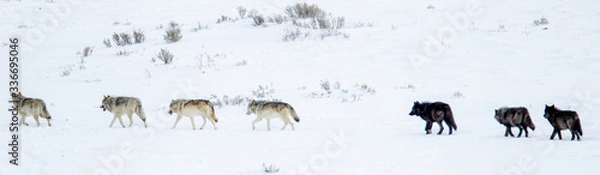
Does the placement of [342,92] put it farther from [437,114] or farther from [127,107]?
[127,107]

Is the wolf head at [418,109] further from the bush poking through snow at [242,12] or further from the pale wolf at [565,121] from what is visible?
the bush poking through snow at [242,12]

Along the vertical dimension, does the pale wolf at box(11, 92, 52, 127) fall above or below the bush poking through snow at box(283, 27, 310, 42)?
below

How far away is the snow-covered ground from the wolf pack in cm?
28

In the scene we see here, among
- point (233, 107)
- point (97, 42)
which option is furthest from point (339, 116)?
point (97, 42)

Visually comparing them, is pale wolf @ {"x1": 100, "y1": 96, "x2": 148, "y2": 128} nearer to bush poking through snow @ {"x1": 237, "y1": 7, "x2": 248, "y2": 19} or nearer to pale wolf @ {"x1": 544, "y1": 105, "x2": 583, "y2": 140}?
pale wolf @ {"x1": 544, "y1": 105, "x2": 583, "y2": 140}

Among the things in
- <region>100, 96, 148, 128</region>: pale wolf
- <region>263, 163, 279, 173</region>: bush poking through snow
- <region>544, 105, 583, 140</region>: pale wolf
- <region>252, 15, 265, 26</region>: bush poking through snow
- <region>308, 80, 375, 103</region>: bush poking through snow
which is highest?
<region>252, 15, 265, 26</region>: bush poking through snow

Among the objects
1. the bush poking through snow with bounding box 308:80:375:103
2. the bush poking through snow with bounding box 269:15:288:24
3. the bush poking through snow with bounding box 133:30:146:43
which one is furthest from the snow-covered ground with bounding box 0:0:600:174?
the bush poking through snow with bounding box 269:15:288:24

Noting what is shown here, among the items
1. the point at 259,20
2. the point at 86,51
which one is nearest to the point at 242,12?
the point at 259,20

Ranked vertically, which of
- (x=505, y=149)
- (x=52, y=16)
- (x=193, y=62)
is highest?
(x=52, y=16)

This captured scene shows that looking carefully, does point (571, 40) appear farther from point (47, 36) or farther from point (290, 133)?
point (47, 36)

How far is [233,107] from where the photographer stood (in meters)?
15.3

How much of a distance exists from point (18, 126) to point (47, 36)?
43.1 feet

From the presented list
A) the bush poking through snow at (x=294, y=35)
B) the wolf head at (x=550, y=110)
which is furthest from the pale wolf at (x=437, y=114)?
the bush poking through snow at (x=294, y=35)

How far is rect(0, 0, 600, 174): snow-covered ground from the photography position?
955 centimetres
